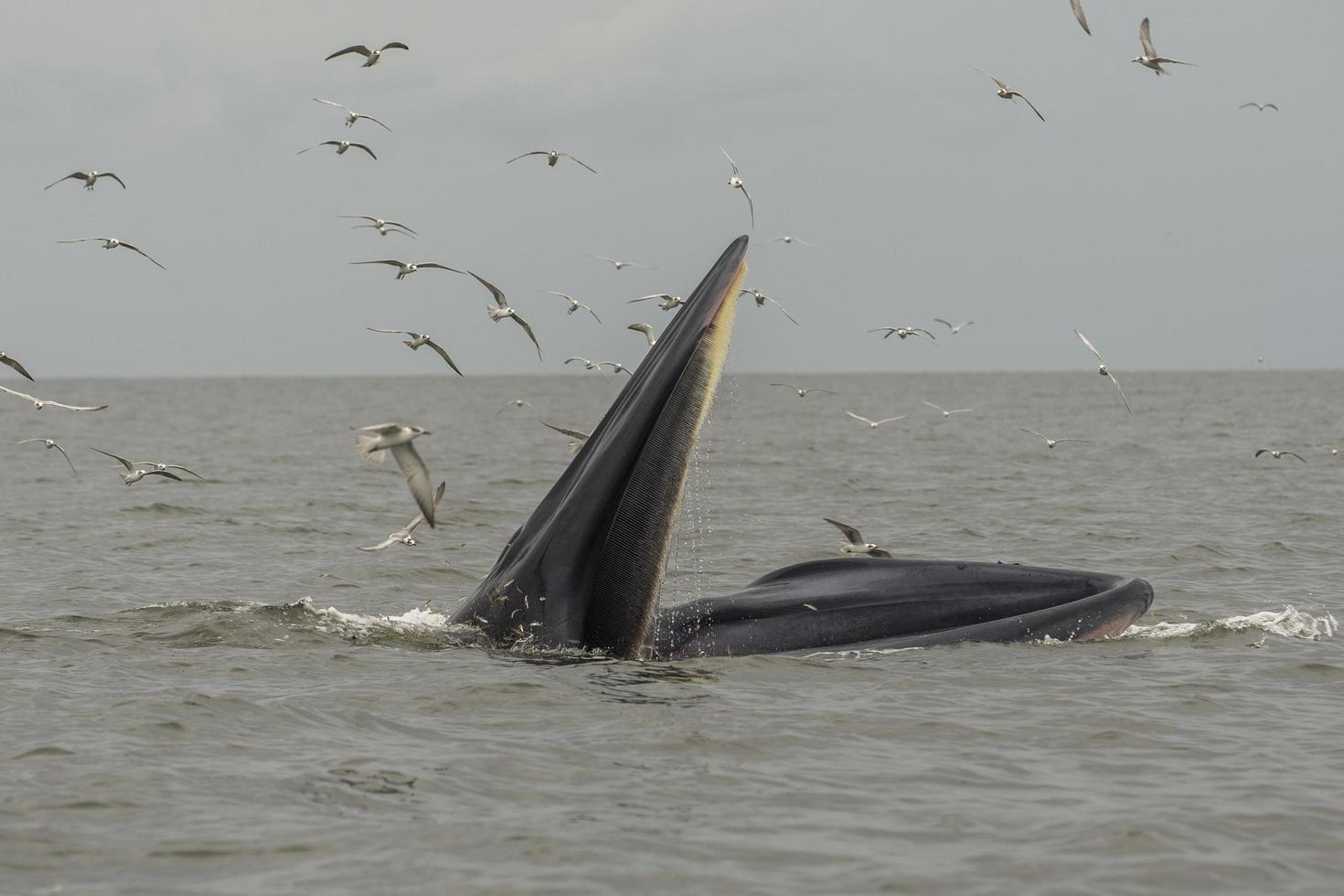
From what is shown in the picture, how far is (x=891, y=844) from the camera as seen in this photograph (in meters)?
6.95

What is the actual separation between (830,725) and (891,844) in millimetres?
2139

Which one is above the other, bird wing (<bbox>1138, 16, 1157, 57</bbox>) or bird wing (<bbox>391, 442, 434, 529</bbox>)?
bird wing (<bbox>1138, 16, 1157, 57</bbox>)

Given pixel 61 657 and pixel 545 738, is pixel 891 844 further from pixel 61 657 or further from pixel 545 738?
pixel 61 657

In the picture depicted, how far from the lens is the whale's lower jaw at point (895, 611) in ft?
32.4

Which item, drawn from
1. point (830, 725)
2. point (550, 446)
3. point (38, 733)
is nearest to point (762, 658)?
point (830, 725)

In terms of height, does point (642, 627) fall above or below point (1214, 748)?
above

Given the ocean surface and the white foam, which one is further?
the white foam

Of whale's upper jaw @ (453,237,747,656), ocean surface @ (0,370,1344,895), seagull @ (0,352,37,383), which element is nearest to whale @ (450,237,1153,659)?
whale's upper jaw @ (453,237,747,656)

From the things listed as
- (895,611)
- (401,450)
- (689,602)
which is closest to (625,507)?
(689,602)

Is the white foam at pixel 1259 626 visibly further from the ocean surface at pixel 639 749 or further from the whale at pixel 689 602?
the whale at pixel 689 602

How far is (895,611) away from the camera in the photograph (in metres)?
10.0

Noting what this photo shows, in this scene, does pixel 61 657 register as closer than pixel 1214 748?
No

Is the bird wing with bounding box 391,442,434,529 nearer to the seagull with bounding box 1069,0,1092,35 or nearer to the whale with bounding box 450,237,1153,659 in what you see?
the whale with bounding box 450,237,1153,659

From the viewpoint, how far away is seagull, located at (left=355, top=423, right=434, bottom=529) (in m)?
9.55
